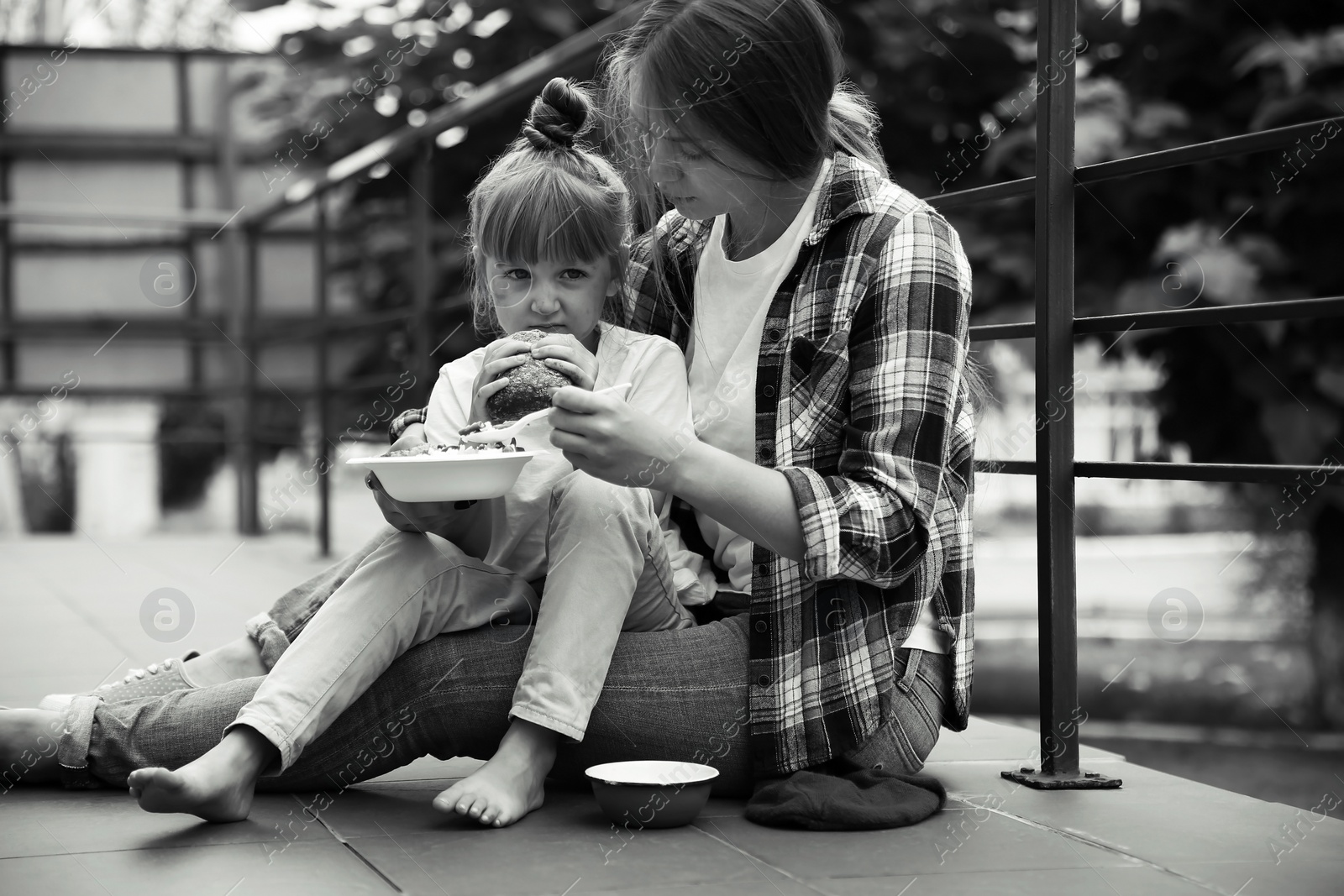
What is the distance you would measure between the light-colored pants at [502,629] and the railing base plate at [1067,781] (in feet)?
1.56

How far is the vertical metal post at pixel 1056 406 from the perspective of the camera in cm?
149

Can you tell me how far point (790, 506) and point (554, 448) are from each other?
33cm

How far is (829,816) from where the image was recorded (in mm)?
1259

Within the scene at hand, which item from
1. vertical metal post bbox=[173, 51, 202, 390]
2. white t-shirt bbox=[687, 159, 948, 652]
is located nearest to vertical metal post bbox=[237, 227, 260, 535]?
vertical metal post bbox=[173, 51, 202, 390]

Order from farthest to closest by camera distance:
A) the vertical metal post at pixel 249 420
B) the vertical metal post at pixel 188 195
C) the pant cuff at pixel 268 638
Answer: the vertical metal post at pixel 188 195 < the vertical metal post at pixel 249 420 < the pant cuff at pixel 268 638

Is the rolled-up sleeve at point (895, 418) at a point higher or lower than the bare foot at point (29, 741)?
higher

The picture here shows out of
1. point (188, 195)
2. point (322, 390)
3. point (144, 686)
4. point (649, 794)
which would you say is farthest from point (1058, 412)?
point (188, 195)

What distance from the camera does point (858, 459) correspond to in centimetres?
130

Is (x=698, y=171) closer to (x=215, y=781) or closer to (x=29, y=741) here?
(x=215, y=781)

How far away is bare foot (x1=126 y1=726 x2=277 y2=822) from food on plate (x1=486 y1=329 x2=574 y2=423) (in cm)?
39

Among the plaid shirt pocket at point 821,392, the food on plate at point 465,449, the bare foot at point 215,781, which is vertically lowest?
the bare foot at point 215,781

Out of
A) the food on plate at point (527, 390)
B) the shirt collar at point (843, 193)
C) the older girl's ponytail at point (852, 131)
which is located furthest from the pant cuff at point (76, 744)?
the older girl's ponytail at point (852, 131)

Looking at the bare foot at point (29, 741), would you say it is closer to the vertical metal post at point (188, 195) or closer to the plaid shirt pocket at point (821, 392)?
the plaid shirt pocket at point (821, 392)

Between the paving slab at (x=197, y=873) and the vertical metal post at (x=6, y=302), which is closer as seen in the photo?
the paving slab at (x=197, y=873)
